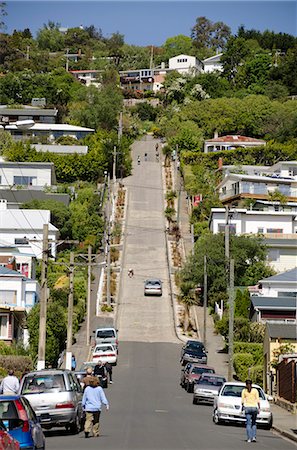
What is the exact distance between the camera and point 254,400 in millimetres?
29469

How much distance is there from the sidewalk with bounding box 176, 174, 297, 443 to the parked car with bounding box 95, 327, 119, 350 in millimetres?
5400

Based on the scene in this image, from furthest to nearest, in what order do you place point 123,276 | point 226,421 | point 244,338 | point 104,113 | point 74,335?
point 104,113 < point 123,276 < point 74,335 < point 244,338 < point 226,421

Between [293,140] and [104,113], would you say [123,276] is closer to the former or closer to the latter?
[293,140]

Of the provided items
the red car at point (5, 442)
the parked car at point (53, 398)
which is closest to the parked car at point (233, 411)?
the parked car at point (53, 398)

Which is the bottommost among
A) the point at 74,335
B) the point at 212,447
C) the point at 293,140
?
the point at 74,335

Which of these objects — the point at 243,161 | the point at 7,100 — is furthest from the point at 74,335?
the point at 7,100

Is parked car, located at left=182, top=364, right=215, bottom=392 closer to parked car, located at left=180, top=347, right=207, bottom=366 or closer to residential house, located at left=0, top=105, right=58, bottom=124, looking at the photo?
parked car, located at left=180, top=347, right=207, bottom=366

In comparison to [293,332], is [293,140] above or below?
above

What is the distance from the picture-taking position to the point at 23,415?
21094 mm

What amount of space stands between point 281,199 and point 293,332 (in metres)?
47.1

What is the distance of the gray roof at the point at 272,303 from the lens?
71425 millimetres

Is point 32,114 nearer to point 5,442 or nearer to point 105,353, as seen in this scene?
point 105,353

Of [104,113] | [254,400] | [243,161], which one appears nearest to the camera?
[254,400]

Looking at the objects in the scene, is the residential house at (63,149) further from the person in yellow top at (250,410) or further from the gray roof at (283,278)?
the person in yellow top at (250,410)
